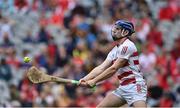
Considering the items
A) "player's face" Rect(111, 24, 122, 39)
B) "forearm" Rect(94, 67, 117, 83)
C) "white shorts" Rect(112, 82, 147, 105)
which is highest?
"player's face" Rect(111, 24, 122, 39)

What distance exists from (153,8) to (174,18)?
65cm

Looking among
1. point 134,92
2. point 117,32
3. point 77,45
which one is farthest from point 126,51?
point 77,45

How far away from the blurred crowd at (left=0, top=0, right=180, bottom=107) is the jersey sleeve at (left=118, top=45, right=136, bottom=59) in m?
5.94

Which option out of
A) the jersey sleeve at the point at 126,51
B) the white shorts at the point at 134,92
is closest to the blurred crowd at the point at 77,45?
the white shorts at the point at 134,92

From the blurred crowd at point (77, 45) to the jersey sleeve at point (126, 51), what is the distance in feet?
19.5

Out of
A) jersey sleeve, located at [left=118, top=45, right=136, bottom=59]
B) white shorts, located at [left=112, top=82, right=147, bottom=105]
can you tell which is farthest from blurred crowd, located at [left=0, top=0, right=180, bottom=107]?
jersey sleeve, located at [left=118, top=45, right=136, bottom=59]

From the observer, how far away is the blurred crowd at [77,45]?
17.4 m

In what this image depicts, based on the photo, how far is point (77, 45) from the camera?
1866 cm

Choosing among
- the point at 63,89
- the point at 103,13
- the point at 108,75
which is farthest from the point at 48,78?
the point at 103,13

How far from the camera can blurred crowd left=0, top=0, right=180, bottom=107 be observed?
1741 centimetres

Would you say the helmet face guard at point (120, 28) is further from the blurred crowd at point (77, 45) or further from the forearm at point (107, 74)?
the blurred crowd at point (77, 45)

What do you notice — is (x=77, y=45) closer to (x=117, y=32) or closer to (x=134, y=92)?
(x=117, y=32)

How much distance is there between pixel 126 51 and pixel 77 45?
740cm

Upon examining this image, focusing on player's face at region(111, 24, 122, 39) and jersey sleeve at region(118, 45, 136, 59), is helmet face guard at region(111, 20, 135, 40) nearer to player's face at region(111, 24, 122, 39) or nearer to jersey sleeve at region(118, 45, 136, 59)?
player's face at region(111, 24, 122, 39)
